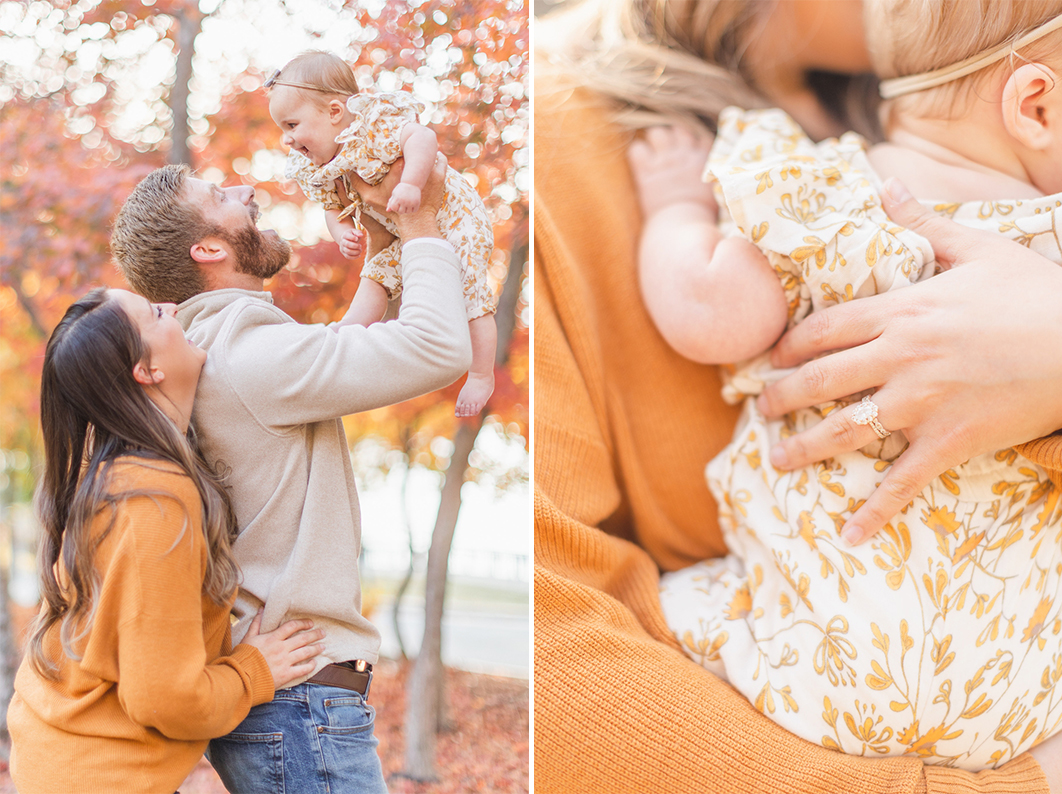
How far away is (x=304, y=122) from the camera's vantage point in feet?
3.93

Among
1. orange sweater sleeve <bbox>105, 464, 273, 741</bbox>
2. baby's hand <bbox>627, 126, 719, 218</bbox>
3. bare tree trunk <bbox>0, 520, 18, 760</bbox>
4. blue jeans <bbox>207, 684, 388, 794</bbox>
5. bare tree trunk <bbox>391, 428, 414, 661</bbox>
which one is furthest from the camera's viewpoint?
bare tree trunk <bbox>391, 428, 414, 661</bbox>

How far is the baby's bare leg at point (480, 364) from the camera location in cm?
128

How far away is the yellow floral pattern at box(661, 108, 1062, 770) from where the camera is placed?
1180 millimetres

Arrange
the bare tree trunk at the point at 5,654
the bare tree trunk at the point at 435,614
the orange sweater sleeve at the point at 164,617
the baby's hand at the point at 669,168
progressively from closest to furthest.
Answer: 1. the orange sweater sleeve at the point at 164,617
2. the baby's hand at the point at 669,168
3. the bare tree trunk at the point at 435,614
4. the bare tree trunk at the point at 5,654

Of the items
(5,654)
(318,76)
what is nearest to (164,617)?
(318,76)

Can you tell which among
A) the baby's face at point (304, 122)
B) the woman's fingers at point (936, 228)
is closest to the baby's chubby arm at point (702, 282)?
the woman's fingers at point (936, 228)

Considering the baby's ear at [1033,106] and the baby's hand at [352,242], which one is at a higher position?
the baby's ear at [1033,106]

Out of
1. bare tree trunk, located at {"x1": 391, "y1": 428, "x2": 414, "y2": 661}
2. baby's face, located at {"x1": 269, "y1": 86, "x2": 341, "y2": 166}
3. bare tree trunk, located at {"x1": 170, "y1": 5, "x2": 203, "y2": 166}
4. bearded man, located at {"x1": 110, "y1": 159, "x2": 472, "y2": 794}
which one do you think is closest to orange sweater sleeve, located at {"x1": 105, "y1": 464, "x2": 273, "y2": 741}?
bearded man, located at {"x1": 110, "y1": 159, "x2": 472, "y2": 794}

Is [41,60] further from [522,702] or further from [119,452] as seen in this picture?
[522,702]

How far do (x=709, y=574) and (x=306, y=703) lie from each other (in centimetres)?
77

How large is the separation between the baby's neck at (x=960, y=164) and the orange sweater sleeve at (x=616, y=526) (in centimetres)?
51

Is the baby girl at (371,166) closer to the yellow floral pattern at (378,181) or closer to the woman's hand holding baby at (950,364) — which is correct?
the yellow floral pattern at (378,181)

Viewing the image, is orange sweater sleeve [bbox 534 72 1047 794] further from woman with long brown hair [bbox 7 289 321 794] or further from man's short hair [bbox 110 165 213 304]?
man's short hair [bbox 110 165 213 304]

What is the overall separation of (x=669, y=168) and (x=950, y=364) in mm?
672
